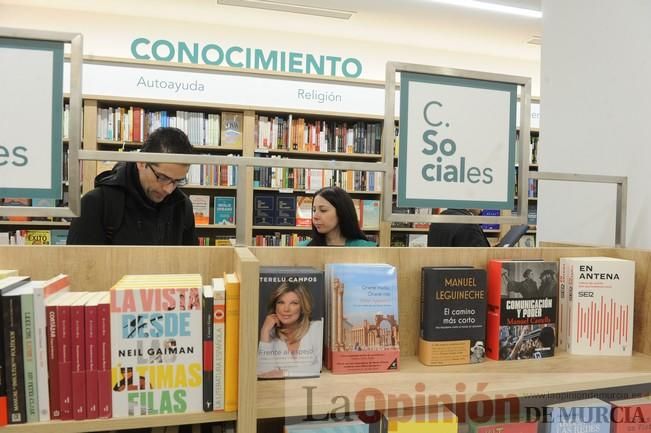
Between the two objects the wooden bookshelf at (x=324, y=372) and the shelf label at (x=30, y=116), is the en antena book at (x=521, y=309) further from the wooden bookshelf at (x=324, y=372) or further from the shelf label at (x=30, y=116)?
the shelf label at (x=30, y=116)

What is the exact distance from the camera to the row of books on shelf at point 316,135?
14.4 ft

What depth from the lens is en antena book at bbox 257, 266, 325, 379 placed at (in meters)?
1.17

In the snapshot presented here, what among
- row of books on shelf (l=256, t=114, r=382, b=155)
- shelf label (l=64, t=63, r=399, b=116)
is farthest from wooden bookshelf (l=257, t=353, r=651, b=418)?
shelf label (l=64, t=63, r=399, b=116)

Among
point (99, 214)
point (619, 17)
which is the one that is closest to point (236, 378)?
point (99, 214)

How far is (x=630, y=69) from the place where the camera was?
1828 mm

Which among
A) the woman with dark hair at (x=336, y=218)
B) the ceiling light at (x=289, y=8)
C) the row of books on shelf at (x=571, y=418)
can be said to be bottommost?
the row of books on shelf at (x=571, y=418)

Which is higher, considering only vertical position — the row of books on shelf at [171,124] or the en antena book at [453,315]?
the row of books on shelf at [171,124]

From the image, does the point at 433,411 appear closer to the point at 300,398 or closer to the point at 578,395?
the point at 300,398

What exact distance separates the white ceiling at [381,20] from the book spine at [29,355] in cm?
395

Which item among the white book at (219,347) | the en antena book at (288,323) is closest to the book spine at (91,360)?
the white book at (219,347)

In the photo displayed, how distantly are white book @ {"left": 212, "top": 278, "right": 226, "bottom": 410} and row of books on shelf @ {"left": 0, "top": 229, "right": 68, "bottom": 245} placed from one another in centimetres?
356

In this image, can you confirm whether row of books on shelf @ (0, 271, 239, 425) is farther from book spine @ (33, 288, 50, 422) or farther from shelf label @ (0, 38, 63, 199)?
shelf label @ (0, 38, 63, 199)

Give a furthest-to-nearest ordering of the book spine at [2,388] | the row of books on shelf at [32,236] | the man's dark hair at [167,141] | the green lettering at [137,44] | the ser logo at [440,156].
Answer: the green lettering at [137,44]
the row of books on shelf at [32,236]
the man's dark hair at [167,141]
the ser logo at [440,156]
the book spine at [2,388]

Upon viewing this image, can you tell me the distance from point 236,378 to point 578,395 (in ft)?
3.52
